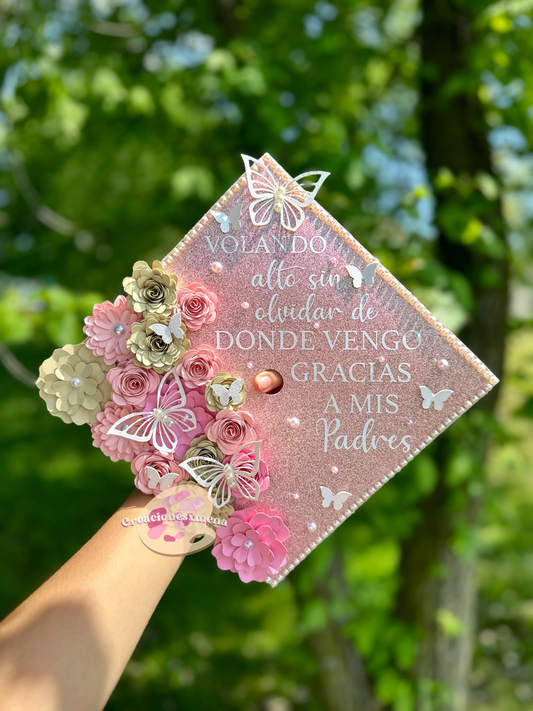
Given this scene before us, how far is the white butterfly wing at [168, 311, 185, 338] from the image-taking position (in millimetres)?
863

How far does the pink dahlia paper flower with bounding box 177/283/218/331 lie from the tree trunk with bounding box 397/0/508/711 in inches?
52.4

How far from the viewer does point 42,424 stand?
349 cm

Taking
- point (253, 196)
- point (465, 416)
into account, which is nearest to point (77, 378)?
point (253, 196)

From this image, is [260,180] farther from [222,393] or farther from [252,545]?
[252,545]

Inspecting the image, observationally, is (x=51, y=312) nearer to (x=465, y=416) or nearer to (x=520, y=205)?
(x=465, y=416)

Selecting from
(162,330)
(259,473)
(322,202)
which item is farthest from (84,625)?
(322,202)

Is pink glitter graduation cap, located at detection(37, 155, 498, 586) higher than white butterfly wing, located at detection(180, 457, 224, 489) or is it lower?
higher

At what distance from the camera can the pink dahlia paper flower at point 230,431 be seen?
87cm

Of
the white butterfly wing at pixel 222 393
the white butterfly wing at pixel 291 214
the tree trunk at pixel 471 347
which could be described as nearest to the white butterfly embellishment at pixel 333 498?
the white butterfly wing at pixel 222 393

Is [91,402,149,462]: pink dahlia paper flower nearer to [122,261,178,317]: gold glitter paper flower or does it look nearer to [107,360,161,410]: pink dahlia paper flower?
[107,360,161,410]: pink dahlia paper flower

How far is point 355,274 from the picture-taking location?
903 mm

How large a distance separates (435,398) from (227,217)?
0.45m

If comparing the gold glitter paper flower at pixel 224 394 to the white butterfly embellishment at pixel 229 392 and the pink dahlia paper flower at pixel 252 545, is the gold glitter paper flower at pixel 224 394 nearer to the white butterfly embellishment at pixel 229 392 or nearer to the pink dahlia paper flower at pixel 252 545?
the white butterfly embellishment at pixel 229 392

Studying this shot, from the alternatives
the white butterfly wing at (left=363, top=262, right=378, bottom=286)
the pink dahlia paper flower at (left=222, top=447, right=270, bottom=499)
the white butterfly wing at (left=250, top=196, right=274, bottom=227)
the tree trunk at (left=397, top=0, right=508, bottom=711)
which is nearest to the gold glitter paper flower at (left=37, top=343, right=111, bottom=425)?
the pink dahlia paper flower at (left=222, top=447, right=270, bottom=499)
